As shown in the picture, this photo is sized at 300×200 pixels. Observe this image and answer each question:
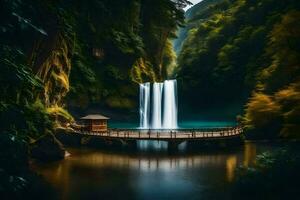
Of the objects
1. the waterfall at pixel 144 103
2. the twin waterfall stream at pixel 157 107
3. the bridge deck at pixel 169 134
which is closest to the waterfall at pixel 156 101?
the twin waterfall stream at pixel 157 107

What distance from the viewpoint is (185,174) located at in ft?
109

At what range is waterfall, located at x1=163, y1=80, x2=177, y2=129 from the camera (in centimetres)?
7450

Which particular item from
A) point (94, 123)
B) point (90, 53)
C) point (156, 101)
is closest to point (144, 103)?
point (156, 101)

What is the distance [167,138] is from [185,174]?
12.6m

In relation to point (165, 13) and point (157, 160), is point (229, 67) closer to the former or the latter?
point (165, 13)

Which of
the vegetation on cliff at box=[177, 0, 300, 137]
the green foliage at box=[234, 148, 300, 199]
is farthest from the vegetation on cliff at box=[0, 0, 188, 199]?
the green foliage at box=[234, 148, 300, 199]

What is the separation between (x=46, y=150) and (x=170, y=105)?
4056 cm

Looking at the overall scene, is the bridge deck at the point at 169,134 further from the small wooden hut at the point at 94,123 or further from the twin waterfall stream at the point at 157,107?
the twin waterfall stream at the point at 157,107

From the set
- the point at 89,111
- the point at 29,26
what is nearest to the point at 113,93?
the point at 89,111

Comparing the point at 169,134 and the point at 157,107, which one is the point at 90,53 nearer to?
the point at 157,107

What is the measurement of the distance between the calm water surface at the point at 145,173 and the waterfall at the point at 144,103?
88.0 ft

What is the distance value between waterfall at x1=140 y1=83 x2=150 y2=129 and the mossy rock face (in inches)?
1361

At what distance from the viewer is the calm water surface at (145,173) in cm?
2677

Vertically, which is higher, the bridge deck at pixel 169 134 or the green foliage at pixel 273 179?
the bridge deck at pixel 169 134
